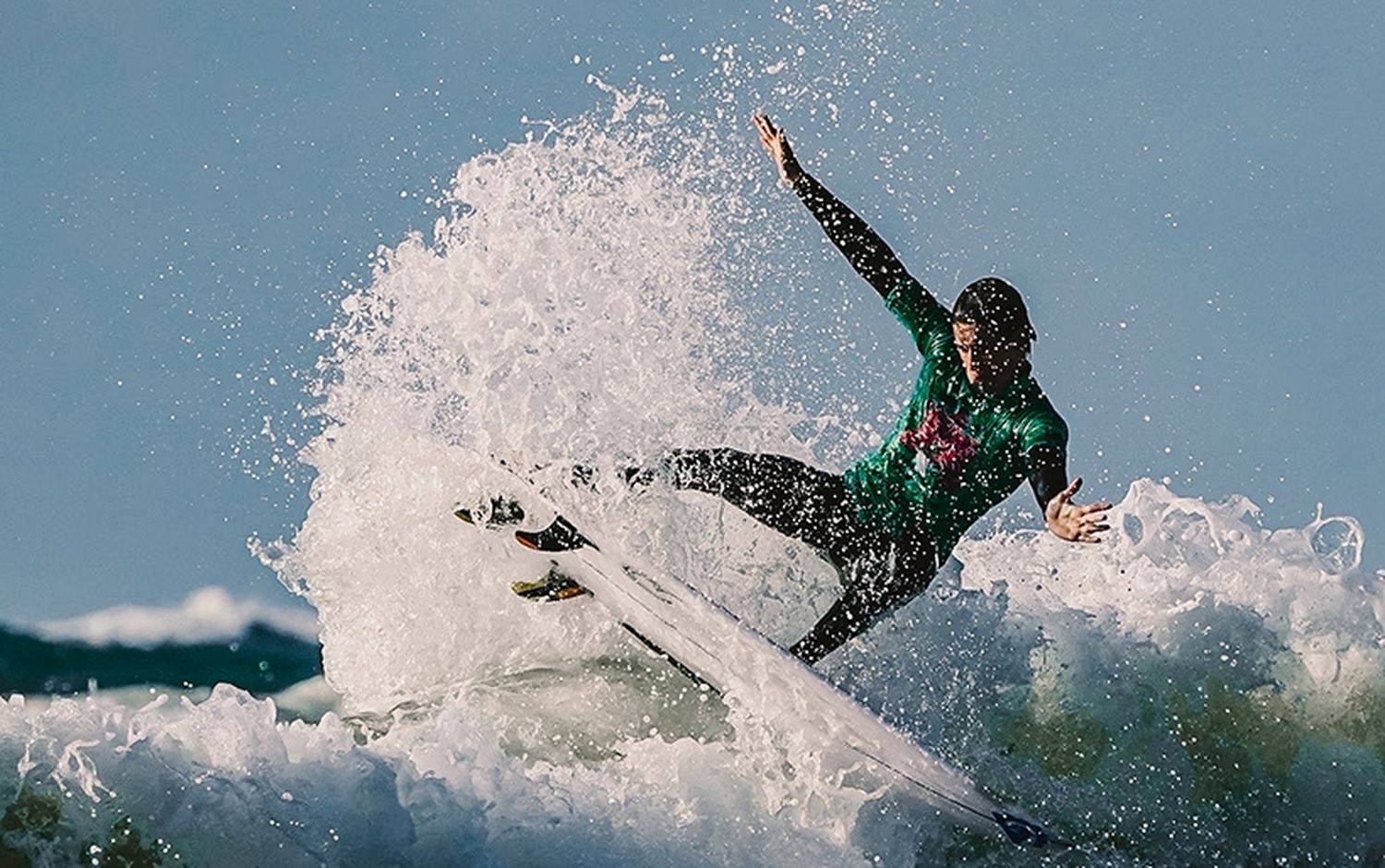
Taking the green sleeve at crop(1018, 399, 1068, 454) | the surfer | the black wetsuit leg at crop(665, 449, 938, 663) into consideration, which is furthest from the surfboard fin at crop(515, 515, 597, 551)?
the green sleeve at crop(1018, 399, 1068, 454)

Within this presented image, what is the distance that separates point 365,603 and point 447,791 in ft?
9.81

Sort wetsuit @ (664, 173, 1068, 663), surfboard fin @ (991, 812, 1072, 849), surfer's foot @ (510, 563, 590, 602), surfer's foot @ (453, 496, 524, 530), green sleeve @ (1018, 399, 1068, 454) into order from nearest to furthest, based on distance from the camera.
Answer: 1. green sleeve @ (1018, 399, 1068, 454)
2. wetsuit @ (664, 173, 1068, 663)
3. surfboard fin @ (991, 812, 1072, 849)
4. surfer's foot @ (453, 496, 524, 530)
5. surfer's foot @ (510, 563, 590, 602)

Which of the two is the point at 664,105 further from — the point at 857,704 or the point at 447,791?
the point at 447,791

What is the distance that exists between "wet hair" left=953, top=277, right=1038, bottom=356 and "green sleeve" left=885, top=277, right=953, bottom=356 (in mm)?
207

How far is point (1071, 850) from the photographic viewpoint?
6.98m

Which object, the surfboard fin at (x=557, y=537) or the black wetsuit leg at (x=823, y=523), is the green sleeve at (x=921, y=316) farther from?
the surfboard fin at (x=557, y=537)

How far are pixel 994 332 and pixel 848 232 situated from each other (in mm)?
765

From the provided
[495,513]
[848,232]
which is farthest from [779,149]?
[495,513]

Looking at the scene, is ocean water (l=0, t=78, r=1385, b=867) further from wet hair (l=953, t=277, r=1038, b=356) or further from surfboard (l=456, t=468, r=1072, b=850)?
wet hair (l=953, t=277, r=1038, b=356)

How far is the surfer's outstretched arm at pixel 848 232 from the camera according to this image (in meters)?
6.68

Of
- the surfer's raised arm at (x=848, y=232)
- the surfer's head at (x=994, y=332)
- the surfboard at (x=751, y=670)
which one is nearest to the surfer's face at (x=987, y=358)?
the surfer's head at (x=994, y=332)

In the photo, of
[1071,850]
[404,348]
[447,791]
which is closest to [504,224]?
[404,348]

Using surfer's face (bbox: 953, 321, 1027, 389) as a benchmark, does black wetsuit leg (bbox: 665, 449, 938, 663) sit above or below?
below

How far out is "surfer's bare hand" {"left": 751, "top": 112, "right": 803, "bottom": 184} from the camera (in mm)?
6762
